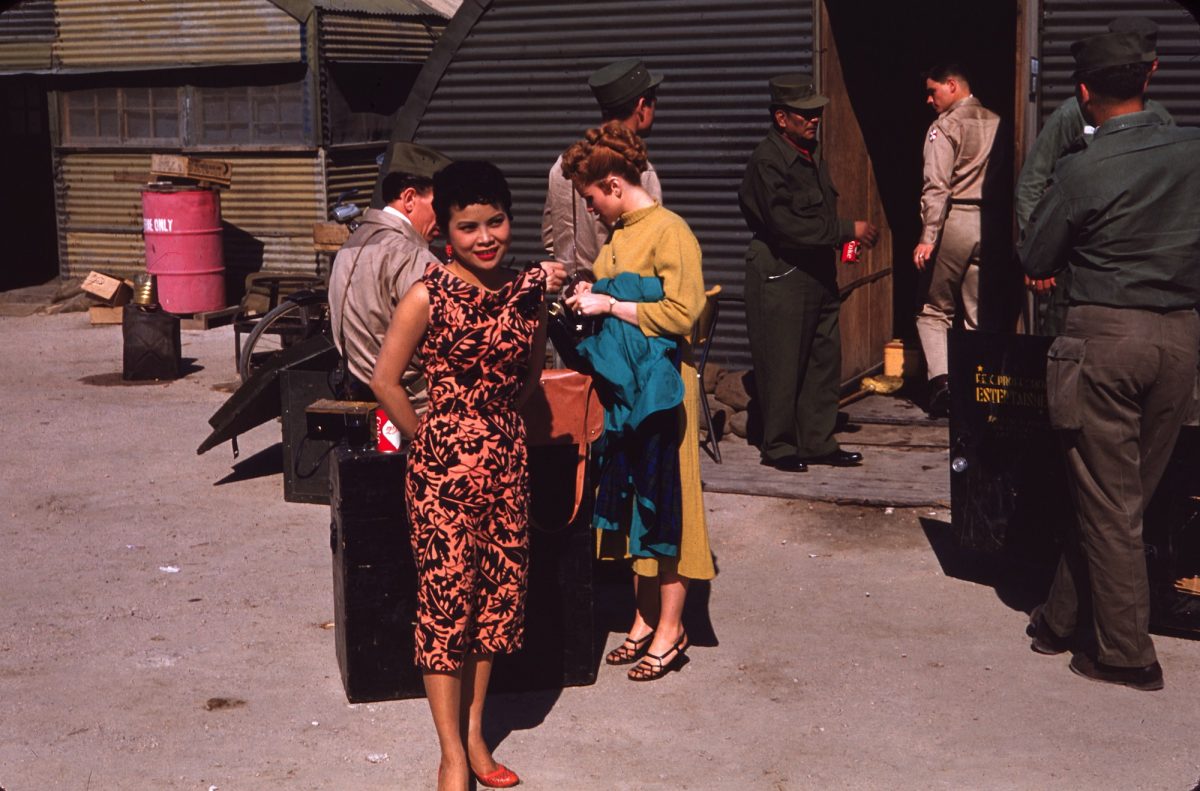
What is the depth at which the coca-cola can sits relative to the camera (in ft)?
20.8

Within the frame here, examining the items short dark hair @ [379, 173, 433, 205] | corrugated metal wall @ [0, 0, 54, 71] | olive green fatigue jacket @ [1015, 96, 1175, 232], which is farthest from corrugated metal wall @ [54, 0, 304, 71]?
short dark hair @ [379, 173, 433, 205]

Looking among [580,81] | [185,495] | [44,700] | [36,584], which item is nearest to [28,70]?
[580,81]

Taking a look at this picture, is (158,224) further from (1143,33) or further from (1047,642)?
(1143,33)

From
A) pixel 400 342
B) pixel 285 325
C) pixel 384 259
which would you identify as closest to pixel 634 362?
pixel 400 342

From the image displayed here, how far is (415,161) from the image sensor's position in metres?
6.82

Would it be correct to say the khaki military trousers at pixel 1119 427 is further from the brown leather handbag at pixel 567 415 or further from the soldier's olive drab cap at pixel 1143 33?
the brown leather handbag at pixel 567 415

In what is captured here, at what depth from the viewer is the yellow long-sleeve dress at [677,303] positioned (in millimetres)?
5859

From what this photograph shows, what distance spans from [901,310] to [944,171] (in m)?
2.70

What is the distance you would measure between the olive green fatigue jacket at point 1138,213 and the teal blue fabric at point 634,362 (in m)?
1.57

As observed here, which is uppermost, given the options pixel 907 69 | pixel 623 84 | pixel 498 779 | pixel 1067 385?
pixel 907 69

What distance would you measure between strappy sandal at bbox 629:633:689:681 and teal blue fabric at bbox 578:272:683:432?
923mm

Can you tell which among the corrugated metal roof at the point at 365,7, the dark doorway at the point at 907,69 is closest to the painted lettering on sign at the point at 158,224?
the corrugated metal roof at the point at 365,7

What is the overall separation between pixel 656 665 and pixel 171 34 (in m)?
12.8

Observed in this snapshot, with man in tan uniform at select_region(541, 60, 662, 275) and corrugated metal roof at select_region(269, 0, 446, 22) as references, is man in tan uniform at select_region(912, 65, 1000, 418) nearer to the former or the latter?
man in tan uniform at select_region(541, 60, 662, 275)
